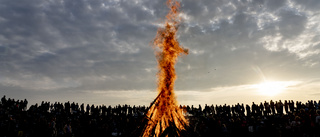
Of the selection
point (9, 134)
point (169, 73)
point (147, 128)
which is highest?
point (169, 73)

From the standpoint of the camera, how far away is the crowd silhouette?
17.4 m

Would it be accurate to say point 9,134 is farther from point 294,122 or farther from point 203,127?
point 294,122

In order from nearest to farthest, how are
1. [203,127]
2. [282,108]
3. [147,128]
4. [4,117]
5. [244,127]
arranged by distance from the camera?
[147,128] < [244,127] < [203,127] < [4,117] < [282,108]

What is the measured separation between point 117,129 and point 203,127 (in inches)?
348

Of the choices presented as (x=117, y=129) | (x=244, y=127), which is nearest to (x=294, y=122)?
(x=244, y=127)

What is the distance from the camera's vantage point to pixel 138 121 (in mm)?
16297

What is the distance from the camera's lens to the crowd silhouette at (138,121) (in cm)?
1739

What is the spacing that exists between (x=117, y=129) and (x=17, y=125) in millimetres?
9430

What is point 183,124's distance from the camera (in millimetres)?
13438

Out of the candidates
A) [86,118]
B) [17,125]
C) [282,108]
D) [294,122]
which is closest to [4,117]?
[17,125]

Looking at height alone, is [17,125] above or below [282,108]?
below

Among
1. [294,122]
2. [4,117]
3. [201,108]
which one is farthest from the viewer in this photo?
[201,108]

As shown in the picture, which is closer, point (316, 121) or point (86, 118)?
point (316, 121)

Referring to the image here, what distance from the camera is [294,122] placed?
17.1 m
